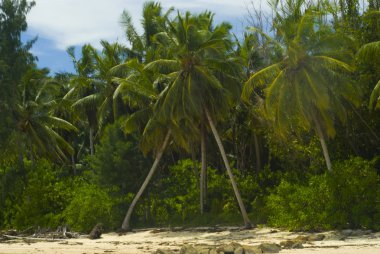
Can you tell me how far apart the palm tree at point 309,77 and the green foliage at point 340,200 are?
1416mm

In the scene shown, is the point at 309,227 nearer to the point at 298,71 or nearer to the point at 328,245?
the point at 328,245

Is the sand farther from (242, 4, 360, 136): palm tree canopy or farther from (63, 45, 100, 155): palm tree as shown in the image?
(63, 45, 100, 155): palm tree

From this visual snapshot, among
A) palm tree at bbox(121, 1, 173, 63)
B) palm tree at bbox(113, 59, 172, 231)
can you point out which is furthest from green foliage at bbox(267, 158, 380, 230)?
palm tree at bbox(121, 1, 173, 63)

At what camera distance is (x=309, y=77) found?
2267cm

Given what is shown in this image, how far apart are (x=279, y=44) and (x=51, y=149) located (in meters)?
17.8

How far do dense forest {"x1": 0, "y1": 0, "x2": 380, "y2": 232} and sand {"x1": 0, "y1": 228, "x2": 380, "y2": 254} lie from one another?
133 cm

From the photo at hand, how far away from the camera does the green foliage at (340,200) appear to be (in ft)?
70.8

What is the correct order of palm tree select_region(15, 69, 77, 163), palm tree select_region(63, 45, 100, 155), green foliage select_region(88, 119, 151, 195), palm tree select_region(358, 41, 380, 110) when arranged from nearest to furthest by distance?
palm tree select_region(358, 41, 380, 110) → green foliage select_region(88, 119, 151, 195) → palm tree select_region(15, 69, 77, 163) → palm tree select_region(63, 45, 100, 155)

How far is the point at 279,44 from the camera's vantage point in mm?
23844

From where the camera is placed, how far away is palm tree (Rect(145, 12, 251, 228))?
86.7 feet

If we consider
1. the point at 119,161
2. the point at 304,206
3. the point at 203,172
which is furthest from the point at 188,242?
the point at 119,161

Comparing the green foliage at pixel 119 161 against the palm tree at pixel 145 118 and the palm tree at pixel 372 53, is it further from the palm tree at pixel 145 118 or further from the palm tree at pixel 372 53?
the palm tree at pixel 372 53

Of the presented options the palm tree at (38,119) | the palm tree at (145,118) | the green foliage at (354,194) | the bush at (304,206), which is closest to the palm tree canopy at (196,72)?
the palm tree at (145,118)

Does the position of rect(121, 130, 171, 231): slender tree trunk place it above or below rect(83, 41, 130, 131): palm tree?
below
